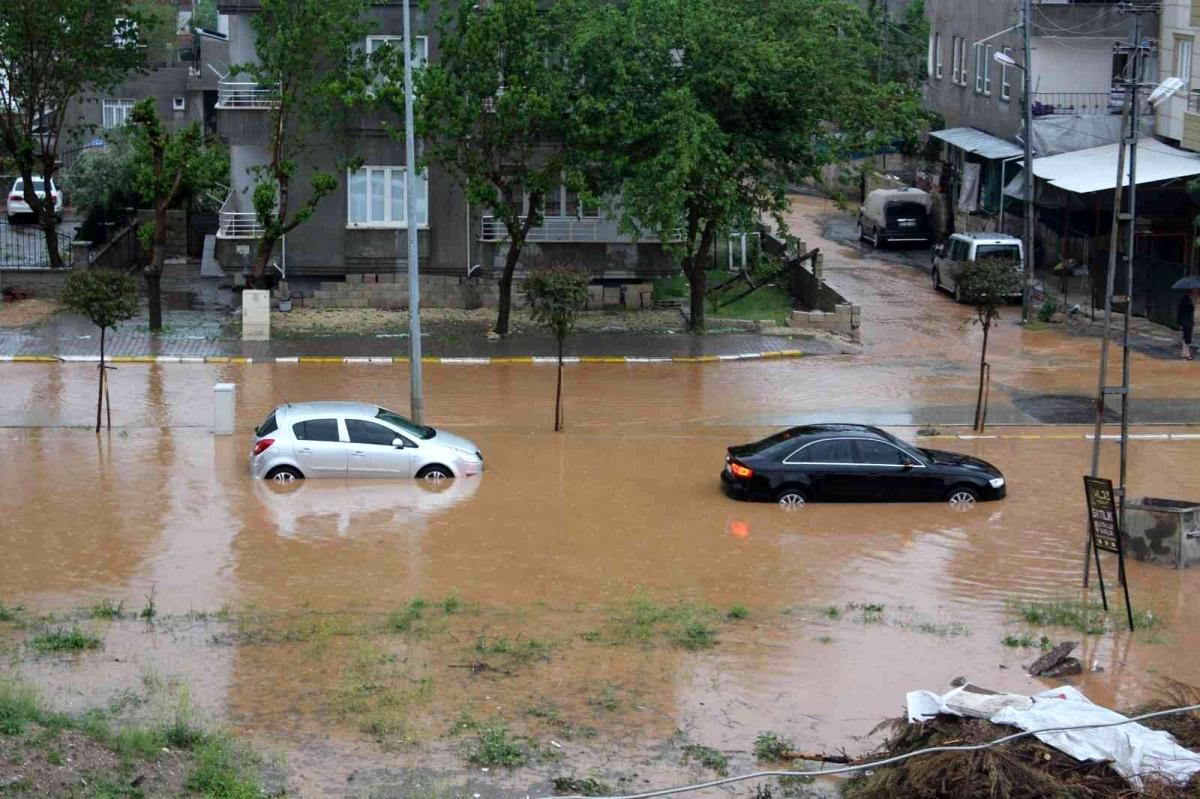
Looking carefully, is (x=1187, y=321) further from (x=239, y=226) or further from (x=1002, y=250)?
(x=239, y=226)

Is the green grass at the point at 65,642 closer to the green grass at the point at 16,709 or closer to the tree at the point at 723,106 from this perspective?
the green grass at the point at 16,709

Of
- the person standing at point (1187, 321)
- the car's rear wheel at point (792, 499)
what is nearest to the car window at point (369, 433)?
the car's rear wheel at point (792, 499)

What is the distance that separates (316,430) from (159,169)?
1341 centimetres

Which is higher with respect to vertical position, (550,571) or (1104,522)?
(1104,522)

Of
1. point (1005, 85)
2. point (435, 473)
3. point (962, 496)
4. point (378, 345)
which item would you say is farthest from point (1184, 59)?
point (435, 473)

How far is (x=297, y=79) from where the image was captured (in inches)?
1357

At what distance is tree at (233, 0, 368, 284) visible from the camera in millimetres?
33438

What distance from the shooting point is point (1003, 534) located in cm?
2103

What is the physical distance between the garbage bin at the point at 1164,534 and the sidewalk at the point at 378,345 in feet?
43.6

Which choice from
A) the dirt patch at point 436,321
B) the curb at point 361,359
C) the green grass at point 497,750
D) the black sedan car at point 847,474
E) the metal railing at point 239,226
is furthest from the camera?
the metal railing at point 239,226

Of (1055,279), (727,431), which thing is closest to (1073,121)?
(1055,279)

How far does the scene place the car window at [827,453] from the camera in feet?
73.1

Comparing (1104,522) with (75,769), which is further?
(1104,522)

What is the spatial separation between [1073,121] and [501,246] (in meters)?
16.9
